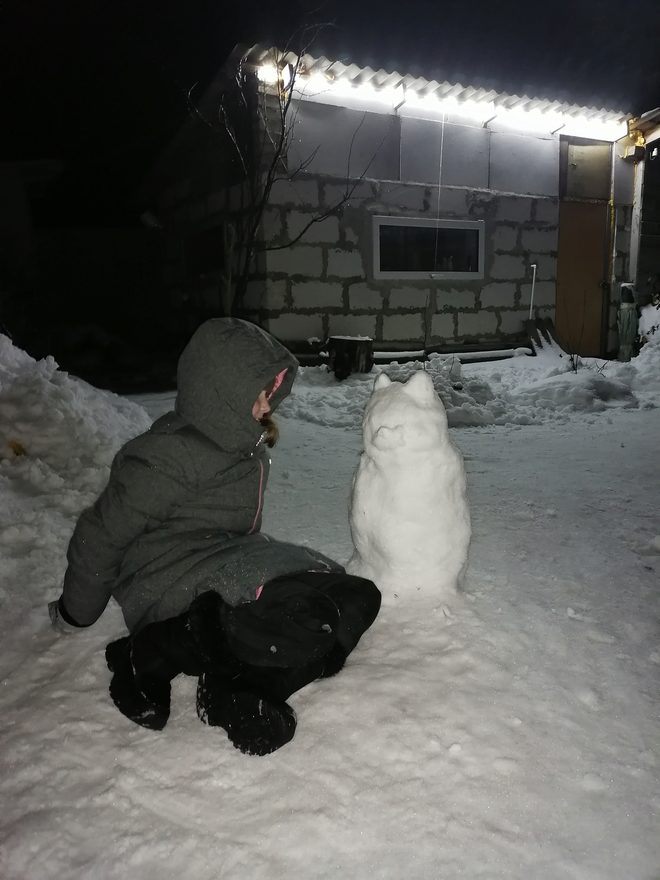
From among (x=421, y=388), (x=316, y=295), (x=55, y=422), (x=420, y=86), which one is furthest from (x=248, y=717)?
(x=420, y=86)

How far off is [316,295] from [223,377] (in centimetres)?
636

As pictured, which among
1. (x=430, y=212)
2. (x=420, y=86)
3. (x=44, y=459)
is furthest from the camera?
(x=430, y=212)

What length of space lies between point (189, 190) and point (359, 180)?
3582 mm

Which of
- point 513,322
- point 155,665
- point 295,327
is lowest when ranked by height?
point 155,665

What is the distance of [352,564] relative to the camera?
2531 mm

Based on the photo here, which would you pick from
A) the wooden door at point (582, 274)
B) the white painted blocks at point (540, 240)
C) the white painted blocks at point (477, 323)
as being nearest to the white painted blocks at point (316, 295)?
the white painted blocks at point (477, 323)

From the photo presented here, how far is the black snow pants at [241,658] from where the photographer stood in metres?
1.69

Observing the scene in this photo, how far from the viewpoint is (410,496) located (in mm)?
2264

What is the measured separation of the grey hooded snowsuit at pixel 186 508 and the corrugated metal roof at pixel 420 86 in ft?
22.2

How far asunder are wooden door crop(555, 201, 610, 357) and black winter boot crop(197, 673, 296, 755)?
9248mm

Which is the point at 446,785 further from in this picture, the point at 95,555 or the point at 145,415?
the point at 145,415

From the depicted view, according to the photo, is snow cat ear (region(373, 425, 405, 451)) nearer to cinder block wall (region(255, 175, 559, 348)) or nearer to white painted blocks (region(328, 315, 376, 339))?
cinder block wall (region(255, 175, 559, 348))

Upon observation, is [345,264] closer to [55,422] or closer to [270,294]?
[270,294]

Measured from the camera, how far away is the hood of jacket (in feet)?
5.90
